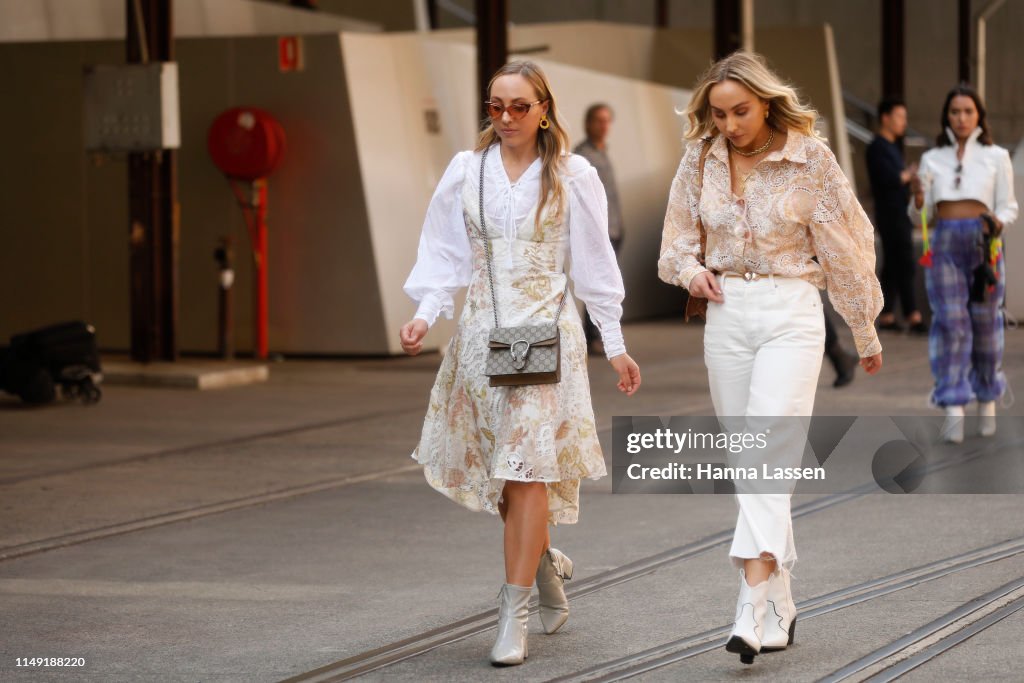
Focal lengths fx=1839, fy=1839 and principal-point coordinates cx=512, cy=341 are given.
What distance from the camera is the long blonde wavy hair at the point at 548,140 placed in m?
5.41

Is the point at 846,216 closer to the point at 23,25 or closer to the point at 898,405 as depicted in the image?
the point at 898,405

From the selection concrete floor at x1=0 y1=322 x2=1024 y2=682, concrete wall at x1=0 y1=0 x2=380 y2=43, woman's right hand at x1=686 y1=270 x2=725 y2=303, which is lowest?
concrete floor at x1=0 y1=322 x2=1024 y2=682

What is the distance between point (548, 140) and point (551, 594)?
1409 mm

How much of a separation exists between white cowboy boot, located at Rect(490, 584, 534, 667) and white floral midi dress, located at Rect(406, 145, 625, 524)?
303mm

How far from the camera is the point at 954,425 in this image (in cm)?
997

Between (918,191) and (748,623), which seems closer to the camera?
(748,623)

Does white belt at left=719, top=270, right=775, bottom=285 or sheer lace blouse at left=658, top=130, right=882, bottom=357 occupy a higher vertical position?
sheer lace blouse at left=658, top=130, right=882, bottom=357

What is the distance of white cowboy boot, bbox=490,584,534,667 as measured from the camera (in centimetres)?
530

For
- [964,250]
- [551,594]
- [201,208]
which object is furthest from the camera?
[201,208]

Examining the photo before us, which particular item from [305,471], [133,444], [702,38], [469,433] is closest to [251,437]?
[133,444]

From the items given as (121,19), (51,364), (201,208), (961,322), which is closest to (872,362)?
(961,322)

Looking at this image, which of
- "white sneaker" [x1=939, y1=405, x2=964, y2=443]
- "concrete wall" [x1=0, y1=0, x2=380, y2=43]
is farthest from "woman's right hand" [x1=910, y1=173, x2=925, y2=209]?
"concrete wall" [x1=0, y1=0, x2=380, y2=43]

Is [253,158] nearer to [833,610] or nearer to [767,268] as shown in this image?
[833,610]

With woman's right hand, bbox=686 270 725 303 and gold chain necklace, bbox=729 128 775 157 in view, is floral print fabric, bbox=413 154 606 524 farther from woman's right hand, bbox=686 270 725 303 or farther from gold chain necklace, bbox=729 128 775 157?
gold chain necklace, bbox=729 128 775 157
